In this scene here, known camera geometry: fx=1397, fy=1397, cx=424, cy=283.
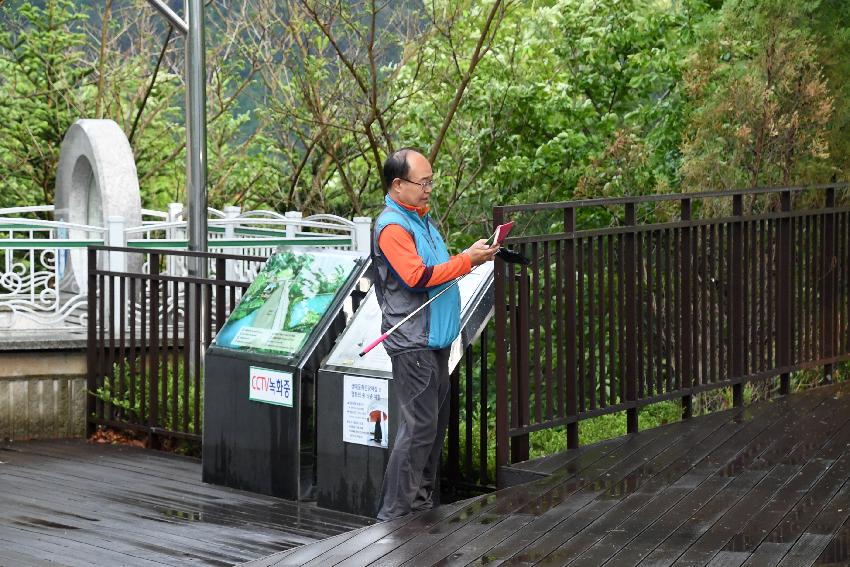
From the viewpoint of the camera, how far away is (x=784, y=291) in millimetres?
9055

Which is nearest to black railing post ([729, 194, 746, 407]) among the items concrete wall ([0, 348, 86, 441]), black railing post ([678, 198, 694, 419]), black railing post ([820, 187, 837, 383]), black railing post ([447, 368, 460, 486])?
black railing post ([678, 198, 694, 419])

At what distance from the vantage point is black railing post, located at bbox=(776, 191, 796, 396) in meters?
8.99

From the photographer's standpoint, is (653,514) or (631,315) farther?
(631,315)

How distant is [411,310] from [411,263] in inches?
10.7

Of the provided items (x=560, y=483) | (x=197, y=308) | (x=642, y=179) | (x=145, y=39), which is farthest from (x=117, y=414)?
(x=145, y=39)

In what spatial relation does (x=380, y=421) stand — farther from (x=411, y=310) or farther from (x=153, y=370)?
(x=153, y=370)

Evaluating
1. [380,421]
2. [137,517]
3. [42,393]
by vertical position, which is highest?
[380,421]

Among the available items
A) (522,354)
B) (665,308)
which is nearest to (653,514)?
(522,354)

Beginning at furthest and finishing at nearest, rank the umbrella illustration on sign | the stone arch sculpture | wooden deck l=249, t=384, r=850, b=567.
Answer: the stone arch sculpture → the umbrella illustration on sign → wooden deck l=249, t=384, r=850, b=567

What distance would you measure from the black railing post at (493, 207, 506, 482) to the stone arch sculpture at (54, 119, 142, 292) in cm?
659

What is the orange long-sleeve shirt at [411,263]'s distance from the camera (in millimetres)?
6062

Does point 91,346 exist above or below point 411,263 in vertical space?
below

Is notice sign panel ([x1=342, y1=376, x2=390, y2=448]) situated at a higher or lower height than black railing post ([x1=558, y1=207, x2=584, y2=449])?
lower

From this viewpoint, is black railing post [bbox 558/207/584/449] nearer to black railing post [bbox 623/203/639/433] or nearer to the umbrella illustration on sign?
black railing post [bbox 623/203/639/433]
